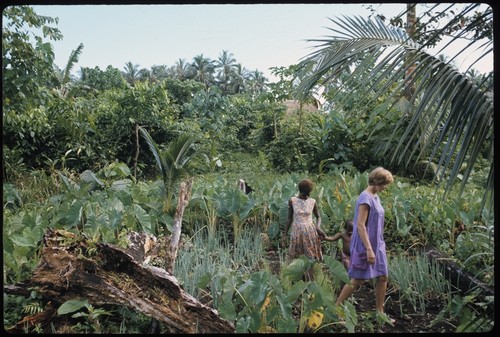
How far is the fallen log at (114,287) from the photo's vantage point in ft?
6.61

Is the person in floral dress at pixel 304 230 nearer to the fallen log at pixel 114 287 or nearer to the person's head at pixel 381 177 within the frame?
the person's head at pixel 381 177

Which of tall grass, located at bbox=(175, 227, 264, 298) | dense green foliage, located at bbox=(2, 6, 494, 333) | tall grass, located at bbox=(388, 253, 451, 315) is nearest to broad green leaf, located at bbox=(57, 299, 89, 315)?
dense green foliage, located at bbox=(2, 6, 494, 333)

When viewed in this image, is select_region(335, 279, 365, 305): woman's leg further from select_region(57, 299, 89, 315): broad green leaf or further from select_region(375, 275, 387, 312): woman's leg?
select_region(57, 299, 89, 315): broad green leaf

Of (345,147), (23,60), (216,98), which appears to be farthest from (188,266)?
(216,98)

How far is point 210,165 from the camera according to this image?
4.34 meters

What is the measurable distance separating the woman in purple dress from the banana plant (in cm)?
171

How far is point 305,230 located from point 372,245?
438 millimetres

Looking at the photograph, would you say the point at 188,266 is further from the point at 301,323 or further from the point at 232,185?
the point at 232,185

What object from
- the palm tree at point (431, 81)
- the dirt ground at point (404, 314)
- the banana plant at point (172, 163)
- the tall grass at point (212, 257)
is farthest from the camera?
the banana plant at point (172, 163)

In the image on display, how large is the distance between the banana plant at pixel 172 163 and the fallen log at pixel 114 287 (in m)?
1.49

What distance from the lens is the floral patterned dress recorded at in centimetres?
265

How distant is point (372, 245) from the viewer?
2316mm

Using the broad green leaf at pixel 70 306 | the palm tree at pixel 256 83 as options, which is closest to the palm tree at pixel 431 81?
the broad green leaf at pixel 70 306

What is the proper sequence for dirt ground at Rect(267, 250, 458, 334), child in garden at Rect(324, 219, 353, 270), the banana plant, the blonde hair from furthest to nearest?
the banana plant < child in garden at Rect(324, 219, 353, 270) < dirt ground at Rect(267, 250, 458, 334) < the blonde hair
